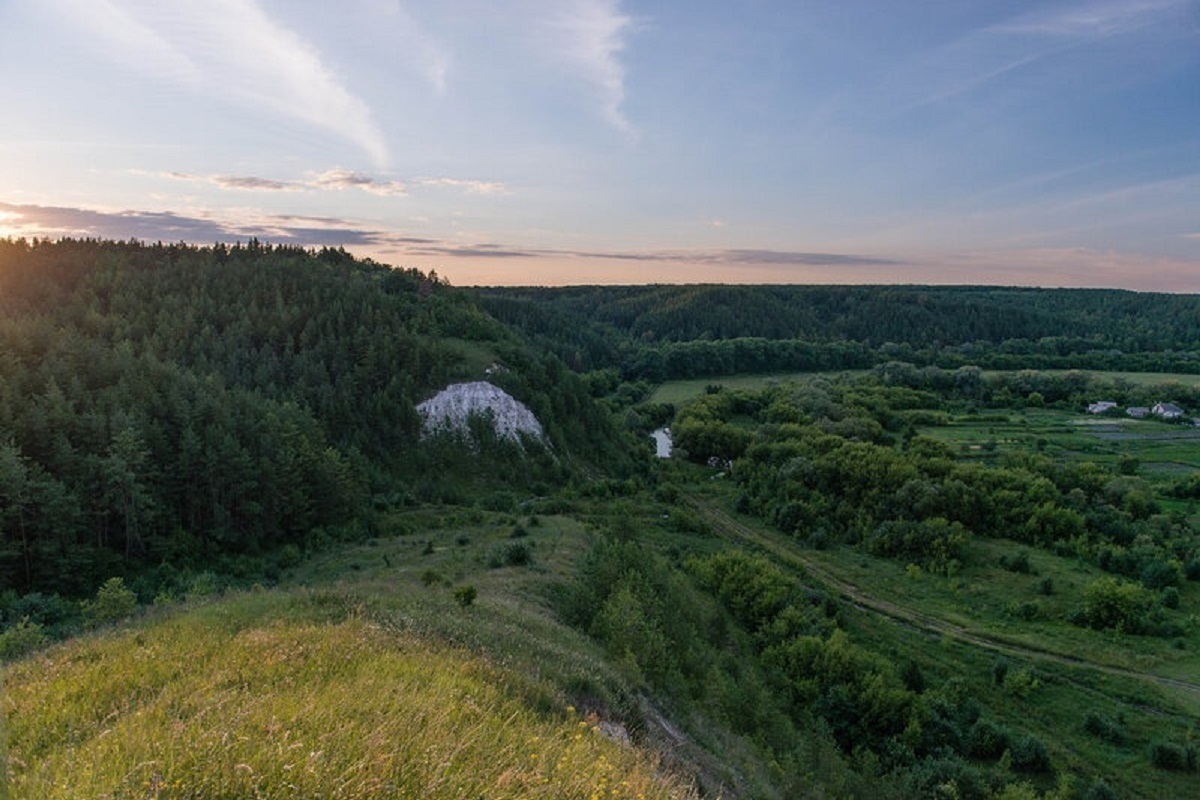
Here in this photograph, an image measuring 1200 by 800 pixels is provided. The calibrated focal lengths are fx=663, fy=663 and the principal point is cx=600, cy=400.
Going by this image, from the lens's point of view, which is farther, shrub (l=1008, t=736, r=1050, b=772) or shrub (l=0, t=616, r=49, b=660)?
shrub (l=1008, t=736, r=1050, b=772)

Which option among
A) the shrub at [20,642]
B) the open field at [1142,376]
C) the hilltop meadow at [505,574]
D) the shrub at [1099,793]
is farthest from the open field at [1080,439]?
the shrub at [20,642]

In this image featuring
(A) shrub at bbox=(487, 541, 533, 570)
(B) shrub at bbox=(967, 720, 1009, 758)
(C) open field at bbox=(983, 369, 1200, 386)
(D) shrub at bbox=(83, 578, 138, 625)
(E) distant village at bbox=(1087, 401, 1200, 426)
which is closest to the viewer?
(D) shrub at bbox=(83, 578, 138, 625)

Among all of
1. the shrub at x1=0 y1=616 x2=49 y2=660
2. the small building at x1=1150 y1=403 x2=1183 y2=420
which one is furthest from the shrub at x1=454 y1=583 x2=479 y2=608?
the small building at x1=1150 y1=403 x2=1183 y2=420

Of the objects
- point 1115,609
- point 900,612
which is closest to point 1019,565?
point 1115,609

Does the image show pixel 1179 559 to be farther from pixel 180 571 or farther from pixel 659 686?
pixel 180 571

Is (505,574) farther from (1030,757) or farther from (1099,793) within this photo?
(1099,793)

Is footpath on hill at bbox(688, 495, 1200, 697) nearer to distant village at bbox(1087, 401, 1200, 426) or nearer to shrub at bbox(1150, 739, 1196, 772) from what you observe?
shrub at bbox(1150, 739, 1196, 772)

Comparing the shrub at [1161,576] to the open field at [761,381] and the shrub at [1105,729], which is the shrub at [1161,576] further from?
the open field at [761,381]
